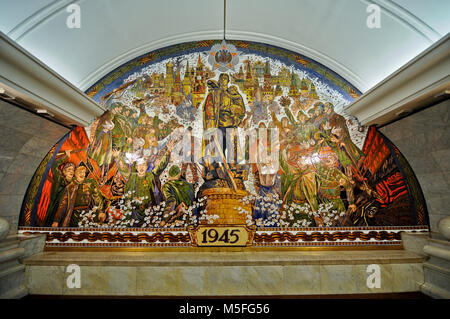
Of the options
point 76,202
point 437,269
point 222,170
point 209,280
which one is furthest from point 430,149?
point 76,202

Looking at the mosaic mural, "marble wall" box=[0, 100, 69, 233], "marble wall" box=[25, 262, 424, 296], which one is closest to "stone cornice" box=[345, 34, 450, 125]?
the mosaic mural

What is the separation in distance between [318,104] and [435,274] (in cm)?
340

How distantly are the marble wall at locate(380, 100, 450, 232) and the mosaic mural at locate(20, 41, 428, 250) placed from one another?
0.17 metres

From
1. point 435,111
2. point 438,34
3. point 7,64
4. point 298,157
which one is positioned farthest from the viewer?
point 298,157

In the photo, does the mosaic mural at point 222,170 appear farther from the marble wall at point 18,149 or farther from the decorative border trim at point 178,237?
the marble wall at point 18,149

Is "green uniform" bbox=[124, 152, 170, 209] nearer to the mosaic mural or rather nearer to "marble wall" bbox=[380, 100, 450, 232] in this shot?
the mosaic mural

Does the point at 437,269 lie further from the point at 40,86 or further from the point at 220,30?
the point at 40,86

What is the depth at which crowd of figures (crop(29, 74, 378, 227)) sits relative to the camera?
3.86 meters

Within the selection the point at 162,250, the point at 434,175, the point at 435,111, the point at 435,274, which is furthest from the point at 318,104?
the point at 162,250

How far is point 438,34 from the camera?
2.87 metres

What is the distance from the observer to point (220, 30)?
13.7 feet

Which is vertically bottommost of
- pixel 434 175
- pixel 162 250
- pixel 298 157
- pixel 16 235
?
pixel 162 250

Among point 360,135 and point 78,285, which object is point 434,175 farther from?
point 78,285

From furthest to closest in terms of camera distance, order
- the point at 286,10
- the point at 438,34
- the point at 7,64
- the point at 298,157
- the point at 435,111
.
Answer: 1. the point at 298,157
2. the point at 286,10
3. the point at 435,111
4. the point at 438,34
5. the point at 7,64
